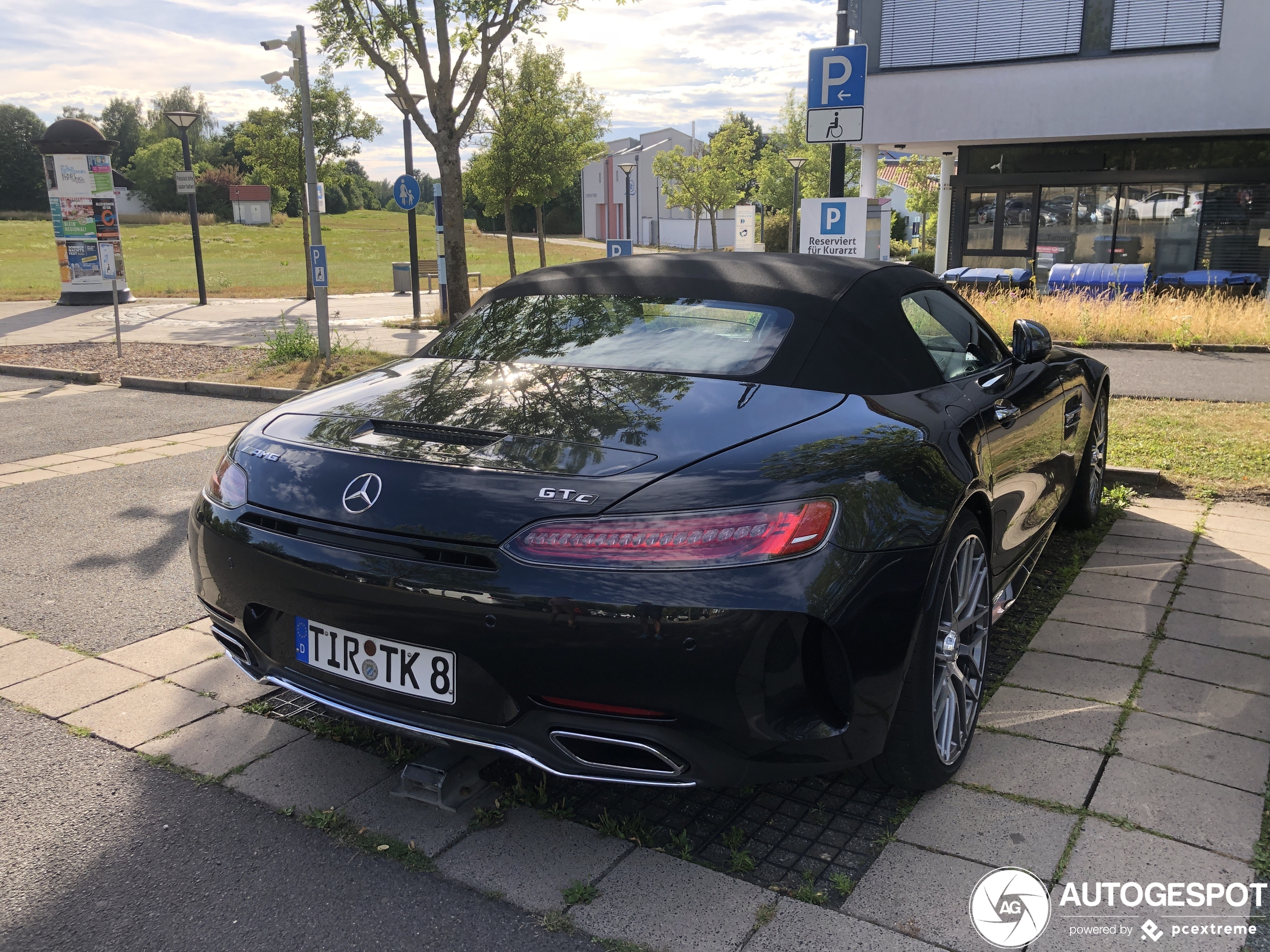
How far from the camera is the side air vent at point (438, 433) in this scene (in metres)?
2.50

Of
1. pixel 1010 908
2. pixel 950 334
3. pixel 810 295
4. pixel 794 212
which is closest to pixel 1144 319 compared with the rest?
pixel 950 334

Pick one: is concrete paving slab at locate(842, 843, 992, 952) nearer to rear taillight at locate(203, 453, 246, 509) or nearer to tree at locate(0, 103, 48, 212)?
rear taillight at locate(203, 453, 246, 509)

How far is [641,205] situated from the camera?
8112 centimetres

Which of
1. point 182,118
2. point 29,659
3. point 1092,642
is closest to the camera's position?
point 29,659

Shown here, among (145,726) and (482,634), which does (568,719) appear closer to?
(482,634)

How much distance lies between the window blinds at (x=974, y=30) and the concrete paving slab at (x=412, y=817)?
904 inches

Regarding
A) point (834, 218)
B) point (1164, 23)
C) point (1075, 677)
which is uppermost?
point (1164, 23)

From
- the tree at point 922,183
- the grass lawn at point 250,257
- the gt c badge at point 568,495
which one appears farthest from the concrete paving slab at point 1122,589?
the tree at point 922,183

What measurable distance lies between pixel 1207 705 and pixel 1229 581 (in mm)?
1472

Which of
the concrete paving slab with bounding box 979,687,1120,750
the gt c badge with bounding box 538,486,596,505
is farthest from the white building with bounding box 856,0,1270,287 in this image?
the gt c badge with bounding box 538,486,596,505

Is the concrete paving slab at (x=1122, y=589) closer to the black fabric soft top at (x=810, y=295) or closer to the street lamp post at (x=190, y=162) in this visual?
the black fabric soft top at (x=810, y=295)

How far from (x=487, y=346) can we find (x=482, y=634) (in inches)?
55.8

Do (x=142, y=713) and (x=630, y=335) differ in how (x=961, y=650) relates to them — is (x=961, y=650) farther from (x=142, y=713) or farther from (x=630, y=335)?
(x=142, y=713)

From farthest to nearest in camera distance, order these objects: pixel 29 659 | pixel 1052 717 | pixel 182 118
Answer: pixel 182 118 < pixel 29 659 < pixel 1052 717
